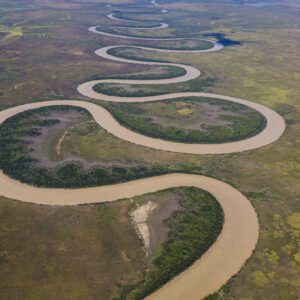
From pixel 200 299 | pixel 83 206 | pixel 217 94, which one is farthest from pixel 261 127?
pixel 200 299

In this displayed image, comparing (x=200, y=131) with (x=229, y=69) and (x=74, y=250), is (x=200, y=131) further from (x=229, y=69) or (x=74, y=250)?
(x=229, y=69)

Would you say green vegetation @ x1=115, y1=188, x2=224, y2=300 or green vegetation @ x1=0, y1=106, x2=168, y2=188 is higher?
green vegetation @ x1=115, y1=188, x2=224, y2=300

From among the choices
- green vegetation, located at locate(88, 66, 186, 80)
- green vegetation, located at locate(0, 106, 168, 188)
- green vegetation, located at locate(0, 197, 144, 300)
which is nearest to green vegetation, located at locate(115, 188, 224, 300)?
green vegetation, located at locate(0, 197, 144, 300)

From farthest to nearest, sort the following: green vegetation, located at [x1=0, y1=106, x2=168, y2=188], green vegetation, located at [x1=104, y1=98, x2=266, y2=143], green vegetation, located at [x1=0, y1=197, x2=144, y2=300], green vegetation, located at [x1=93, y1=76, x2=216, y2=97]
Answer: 1. green vegetation, located at [x1=93, y1=76, x2=216, y2=97]
2. green vegetation, located at [x1=104, y1=98, x2=266, y2=143]
3. green vegetation, located at [x1=0, y1=106, x2=168, y2=188]
4. green vegetation, located at [x1=0, y1=197, x2=144, y2=300]

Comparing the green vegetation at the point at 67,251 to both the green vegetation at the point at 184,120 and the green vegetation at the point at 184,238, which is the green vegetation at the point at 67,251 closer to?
the green vegetation at the point at 184,238

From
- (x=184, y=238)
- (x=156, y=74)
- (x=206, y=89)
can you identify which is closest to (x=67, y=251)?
(x=184, y=238)

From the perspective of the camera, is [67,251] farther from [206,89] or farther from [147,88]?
[206,89]

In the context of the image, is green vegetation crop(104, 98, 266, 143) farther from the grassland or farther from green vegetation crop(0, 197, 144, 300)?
green vegetation crop(0, 197, 144, 300)

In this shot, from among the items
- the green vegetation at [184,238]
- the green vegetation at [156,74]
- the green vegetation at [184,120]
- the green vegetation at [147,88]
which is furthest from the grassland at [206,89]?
the green vegetation at [184,120]
